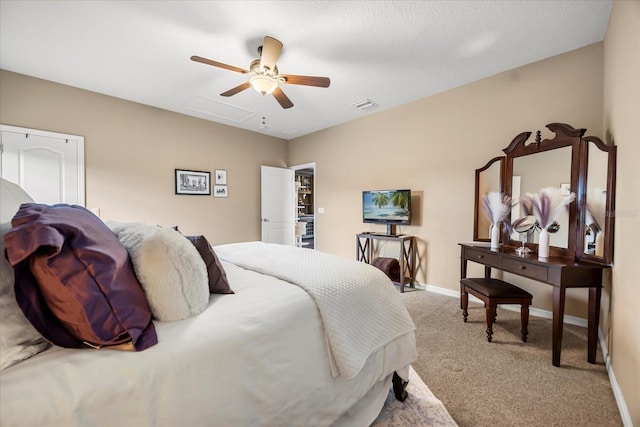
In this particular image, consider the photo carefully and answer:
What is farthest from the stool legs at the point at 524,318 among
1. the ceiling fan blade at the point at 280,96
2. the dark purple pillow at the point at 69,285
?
the ceiling fan blade at the point at 280,96

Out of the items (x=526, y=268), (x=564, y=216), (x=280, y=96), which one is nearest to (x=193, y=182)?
(x=280, y=96)

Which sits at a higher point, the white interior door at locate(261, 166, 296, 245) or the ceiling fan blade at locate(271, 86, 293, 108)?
the ceiling fan blade at locate(271, 86, 293, 108)

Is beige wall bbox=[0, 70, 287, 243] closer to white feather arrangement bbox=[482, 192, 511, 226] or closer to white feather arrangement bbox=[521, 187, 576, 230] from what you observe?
white feather arrangement bbox=[482, 192, 511, 226]

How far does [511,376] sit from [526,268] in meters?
0.86

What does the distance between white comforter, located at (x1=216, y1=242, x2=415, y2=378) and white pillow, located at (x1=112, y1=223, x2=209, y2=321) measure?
48 centimetres

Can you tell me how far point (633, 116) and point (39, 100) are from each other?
525cm

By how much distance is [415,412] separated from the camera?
1.46 m

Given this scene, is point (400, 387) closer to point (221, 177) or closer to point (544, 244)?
point (544, 244)

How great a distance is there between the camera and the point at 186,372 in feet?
2.68

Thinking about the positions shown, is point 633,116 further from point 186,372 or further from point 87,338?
point 87,338

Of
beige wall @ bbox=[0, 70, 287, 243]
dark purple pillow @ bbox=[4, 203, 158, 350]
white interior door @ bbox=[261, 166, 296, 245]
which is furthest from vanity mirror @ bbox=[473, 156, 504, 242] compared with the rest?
beige wall @ bbox=[0, 70, 287, 243]

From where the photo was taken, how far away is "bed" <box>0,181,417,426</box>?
681mm

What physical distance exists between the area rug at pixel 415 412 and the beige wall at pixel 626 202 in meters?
0.84

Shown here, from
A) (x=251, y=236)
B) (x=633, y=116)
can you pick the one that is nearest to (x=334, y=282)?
(x=633, y=116)
